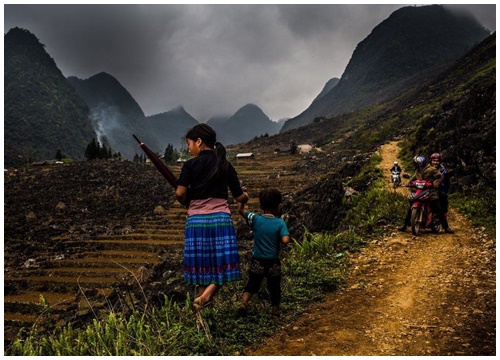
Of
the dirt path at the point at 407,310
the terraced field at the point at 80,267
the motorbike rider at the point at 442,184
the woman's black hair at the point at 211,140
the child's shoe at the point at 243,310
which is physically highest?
the woman's black hair at the point at 211,140

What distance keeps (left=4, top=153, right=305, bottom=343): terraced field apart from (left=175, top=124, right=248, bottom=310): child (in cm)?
754

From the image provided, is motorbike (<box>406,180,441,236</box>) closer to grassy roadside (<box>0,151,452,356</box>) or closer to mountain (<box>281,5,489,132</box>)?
grassy roadside (<box>0,151,452,356</box>)

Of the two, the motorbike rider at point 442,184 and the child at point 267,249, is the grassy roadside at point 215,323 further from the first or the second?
the motorbike rider at point 442,184

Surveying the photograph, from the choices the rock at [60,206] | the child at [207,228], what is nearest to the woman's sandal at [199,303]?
the child at [207,228]

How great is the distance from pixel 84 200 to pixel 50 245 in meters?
7.15

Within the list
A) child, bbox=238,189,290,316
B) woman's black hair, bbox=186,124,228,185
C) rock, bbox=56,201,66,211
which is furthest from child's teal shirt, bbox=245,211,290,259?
rock, bbox=56,201,66,211

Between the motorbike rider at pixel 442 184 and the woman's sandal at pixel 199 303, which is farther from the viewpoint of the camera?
the motorbike rider at pixel 442 184

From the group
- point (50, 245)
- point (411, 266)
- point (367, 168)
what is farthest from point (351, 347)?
point (50, 245)

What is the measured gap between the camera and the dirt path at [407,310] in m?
3.21

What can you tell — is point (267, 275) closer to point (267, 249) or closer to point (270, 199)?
point (267, 249)

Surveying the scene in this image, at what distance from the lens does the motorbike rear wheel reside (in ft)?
23.2

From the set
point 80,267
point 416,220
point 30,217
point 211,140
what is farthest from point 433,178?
point 30,217

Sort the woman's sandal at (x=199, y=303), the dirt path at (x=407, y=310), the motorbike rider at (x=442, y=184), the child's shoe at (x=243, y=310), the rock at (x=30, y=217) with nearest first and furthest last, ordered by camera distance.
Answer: the dirt path at (x=407, y=310), the woman's sandal at (x=199, y=303), the child's shoe at (x=243, y=310), the motorbike rider at (x=442, y=184), the rock at (x=30, y=217)

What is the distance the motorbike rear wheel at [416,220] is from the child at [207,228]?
16.3 ft
